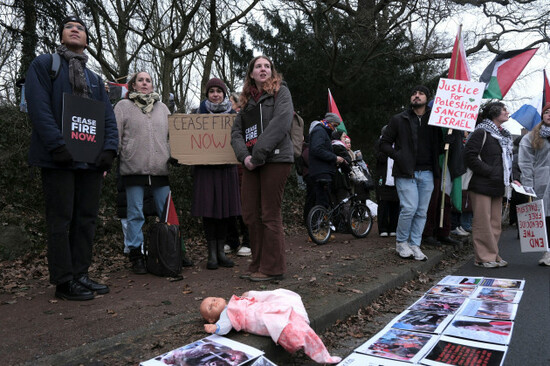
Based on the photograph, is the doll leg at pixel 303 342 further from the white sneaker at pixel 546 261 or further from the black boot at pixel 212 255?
the white sneaker at pixel 546 261

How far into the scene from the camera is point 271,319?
2.70m

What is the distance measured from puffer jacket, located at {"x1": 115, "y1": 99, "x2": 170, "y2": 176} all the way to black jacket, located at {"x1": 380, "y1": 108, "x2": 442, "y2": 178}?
2.77 m

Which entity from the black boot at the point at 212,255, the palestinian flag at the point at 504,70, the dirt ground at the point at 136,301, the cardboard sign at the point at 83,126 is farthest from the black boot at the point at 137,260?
the palestinian flag at the point at 504,70

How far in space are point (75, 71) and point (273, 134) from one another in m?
1.78

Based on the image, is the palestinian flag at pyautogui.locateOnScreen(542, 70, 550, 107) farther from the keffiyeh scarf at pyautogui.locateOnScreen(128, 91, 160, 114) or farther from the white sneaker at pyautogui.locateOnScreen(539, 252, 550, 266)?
the keffiyeh scarf at pyautogui.locateOnScreen(128, 91, 160, 114)

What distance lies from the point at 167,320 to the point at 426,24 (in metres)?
12.5

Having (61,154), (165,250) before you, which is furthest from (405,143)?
(61,154)

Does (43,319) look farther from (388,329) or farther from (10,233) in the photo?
(10,233)

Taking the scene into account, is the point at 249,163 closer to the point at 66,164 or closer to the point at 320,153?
the point at 66,164

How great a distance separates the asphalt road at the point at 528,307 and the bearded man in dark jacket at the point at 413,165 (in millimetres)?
740

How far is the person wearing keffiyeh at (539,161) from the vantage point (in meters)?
5.83

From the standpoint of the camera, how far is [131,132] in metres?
4.54

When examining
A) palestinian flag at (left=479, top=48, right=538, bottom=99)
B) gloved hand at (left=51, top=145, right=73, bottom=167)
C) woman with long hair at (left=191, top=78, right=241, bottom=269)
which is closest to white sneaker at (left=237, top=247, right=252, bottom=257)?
woman with long hair at (left=191, top=78, right=241, bottom=269)

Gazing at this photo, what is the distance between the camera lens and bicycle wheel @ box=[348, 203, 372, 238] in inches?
293
